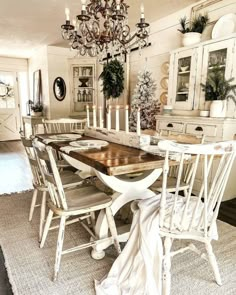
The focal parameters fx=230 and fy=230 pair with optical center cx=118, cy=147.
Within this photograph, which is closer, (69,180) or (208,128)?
(69,180)

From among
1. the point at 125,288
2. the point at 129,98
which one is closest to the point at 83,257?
the point at 125,288

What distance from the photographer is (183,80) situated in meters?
3.26

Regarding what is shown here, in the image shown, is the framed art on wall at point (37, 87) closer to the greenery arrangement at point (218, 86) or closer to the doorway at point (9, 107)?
the doorway at point (9, 107)

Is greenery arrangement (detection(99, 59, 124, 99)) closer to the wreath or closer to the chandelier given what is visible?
the chandelier

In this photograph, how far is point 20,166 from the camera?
14.3 feet

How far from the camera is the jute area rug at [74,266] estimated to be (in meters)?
1.43

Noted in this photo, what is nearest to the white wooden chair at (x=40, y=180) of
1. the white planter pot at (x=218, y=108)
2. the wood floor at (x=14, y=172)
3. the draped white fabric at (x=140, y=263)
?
the draped white fabric at (x=140, y=263)

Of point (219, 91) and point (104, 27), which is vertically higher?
point (104, 27)

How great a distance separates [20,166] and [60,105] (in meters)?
1.94

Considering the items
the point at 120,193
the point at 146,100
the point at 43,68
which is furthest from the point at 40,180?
the point at 43,68

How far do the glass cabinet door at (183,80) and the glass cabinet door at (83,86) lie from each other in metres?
2.79

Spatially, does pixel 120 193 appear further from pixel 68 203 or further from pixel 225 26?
pixel 225 26

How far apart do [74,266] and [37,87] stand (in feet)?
18.0

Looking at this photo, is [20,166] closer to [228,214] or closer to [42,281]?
[42,281]
